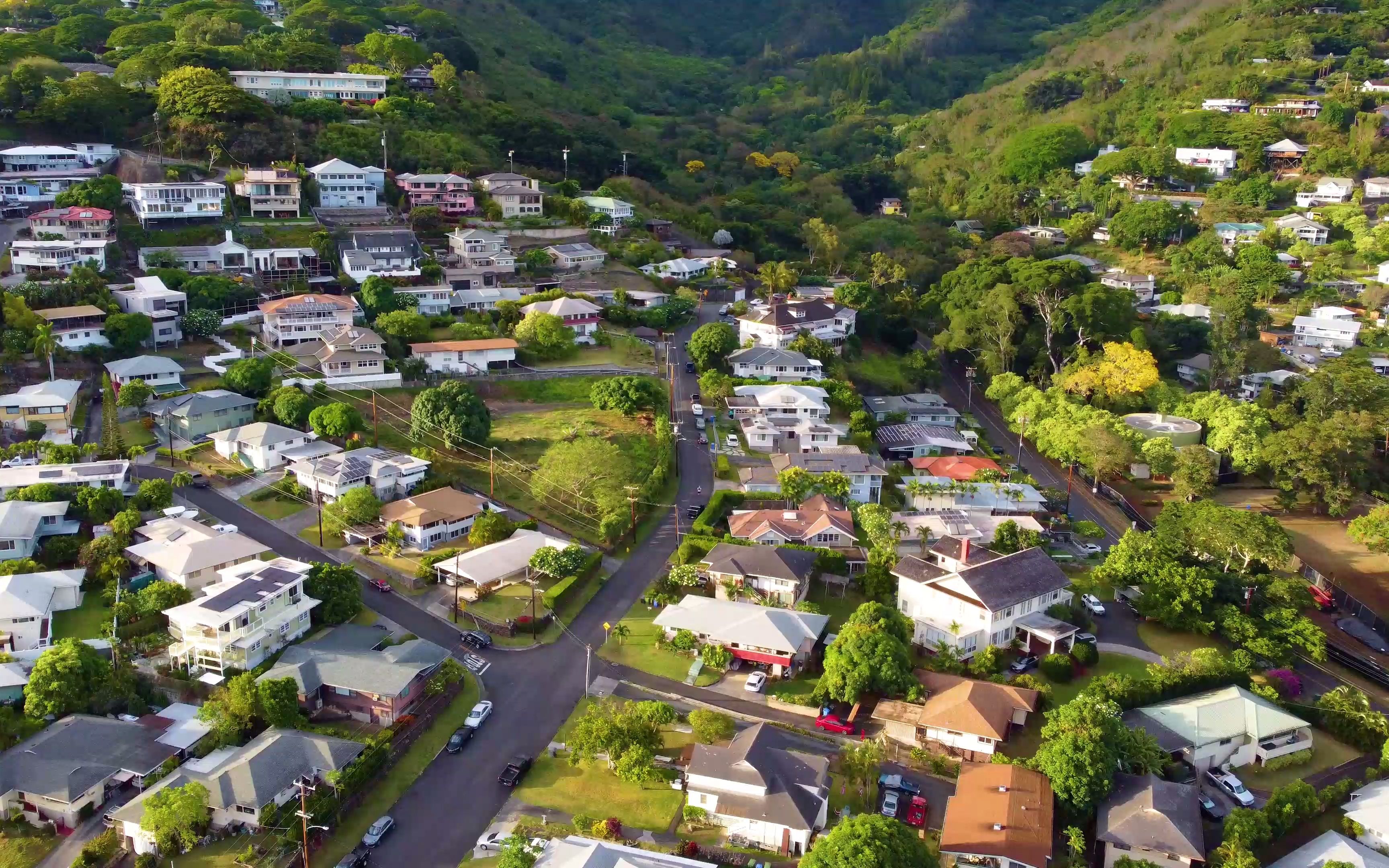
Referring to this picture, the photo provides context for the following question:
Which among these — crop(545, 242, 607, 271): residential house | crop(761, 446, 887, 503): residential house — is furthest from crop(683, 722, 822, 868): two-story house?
crop(545, 242, 607, 271): residential house

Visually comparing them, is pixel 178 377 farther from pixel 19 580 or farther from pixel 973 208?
pixel 973 208

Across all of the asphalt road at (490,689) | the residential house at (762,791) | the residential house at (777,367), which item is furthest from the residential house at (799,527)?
the residential house at (777,367)

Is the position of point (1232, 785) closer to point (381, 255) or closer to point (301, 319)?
point (301, 319)

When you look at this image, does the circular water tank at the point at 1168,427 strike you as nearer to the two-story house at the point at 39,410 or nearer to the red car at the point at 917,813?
the red car at the point at 917,813

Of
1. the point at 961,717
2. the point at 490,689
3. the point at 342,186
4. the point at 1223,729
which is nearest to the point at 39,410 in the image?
the point at 490,689

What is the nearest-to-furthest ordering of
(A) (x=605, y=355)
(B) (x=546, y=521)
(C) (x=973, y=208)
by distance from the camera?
1. (B) (x=546, y=521)
2. (A) (x=605, y=355)
3. (C) (x=973, y=208)

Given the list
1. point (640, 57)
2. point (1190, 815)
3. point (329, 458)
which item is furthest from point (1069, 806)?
point (640, 57)

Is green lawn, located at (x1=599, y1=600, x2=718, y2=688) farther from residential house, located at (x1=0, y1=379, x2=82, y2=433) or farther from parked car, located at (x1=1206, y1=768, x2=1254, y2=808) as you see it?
residential house, located at (x1=0, y1=379, x2=82, y2=433)
